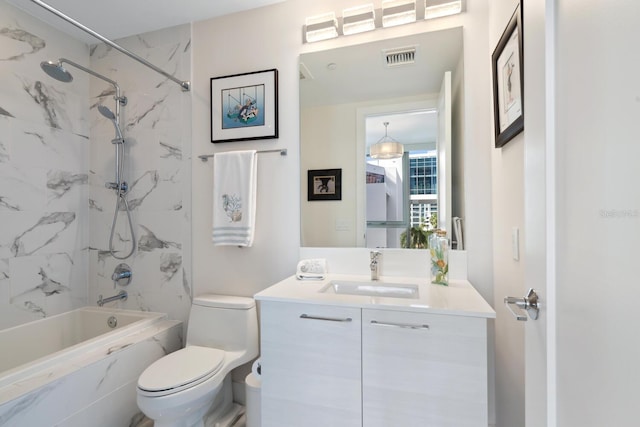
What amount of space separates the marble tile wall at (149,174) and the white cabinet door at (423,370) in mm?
1394

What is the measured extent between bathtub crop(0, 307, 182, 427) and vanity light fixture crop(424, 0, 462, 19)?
240 centimetres

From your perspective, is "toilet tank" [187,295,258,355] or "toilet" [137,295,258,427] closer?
"toilet" [137,295,258,427]

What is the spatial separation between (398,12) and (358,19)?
0.22 m

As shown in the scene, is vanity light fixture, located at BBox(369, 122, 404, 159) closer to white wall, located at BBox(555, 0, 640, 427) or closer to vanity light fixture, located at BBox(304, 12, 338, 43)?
vanity light fixture, located at BBox(304, 12, 338, 43)

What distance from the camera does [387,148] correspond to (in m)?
1.68

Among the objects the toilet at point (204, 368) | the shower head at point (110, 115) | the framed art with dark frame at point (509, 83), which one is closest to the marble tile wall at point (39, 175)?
the shower head at point (110, 115)

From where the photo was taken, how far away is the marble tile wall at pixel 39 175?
5.90ft

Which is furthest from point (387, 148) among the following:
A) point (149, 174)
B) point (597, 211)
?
point (149, 174)

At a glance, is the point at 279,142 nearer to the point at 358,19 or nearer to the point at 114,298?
the point at 358,19

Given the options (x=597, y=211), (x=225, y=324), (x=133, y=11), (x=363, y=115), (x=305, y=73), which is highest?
(x=133, y=11)

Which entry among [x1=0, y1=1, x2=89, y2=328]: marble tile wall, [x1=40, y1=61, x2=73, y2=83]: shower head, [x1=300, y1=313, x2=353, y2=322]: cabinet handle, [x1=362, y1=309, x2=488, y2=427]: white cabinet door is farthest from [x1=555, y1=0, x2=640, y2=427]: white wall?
[x1=0, y1=1, x2=89, y2=328]: marble tile wall

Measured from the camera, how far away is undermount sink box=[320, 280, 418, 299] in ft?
4.87

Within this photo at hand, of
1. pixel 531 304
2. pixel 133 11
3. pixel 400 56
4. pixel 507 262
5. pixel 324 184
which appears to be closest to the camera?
pixel 531 304

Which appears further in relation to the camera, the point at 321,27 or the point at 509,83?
the point at 321,27
